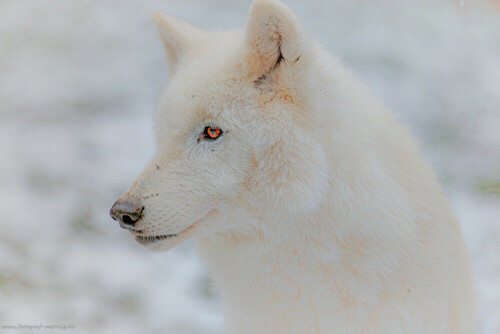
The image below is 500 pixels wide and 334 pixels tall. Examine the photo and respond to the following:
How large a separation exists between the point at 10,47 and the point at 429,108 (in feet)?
6.11

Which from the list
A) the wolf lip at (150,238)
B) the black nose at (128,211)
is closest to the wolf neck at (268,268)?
the wolf lip at (150,238)

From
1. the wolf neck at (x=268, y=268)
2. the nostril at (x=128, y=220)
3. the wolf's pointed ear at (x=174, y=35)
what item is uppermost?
the wolf's pointed ear at (x=174, y=35)

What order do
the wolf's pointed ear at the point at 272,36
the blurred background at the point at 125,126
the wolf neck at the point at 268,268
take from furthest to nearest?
1. the blurred background at the point at 125,126
2. the wolf neck at the point at 268,268
3. the wolf's pointed ear at the point at 272,36

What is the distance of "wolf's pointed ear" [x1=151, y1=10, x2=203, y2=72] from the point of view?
1.44 metres

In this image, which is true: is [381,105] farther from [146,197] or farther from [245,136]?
[146,197]

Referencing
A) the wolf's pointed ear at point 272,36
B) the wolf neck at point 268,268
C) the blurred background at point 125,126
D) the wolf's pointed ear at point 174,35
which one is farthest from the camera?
the blurred background at point 125,126

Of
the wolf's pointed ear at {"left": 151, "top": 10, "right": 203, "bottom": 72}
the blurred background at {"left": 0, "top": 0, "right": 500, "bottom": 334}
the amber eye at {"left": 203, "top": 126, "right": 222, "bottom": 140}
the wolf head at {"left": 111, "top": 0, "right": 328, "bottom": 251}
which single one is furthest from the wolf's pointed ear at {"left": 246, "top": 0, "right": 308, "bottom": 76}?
the blurred background at {"left": 0, "top": 0, "right": 500, "bottom": 334}

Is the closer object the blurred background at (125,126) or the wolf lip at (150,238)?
the wolf lip at (150,238)

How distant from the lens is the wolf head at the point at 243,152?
1.14m

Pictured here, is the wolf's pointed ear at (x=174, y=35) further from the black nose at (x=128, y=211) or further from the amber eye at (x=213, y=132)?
the black nose at (x=128, y=211)

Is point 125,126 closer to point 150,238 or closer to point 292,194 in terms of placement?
point 150,238

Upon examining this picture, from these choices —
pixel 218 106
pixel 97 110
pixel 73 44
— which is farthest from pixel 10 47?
pixel 218 106

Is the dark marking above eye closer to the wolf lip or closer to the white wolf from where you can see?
the white wolf

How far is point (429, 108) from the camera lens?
204 centimetres
